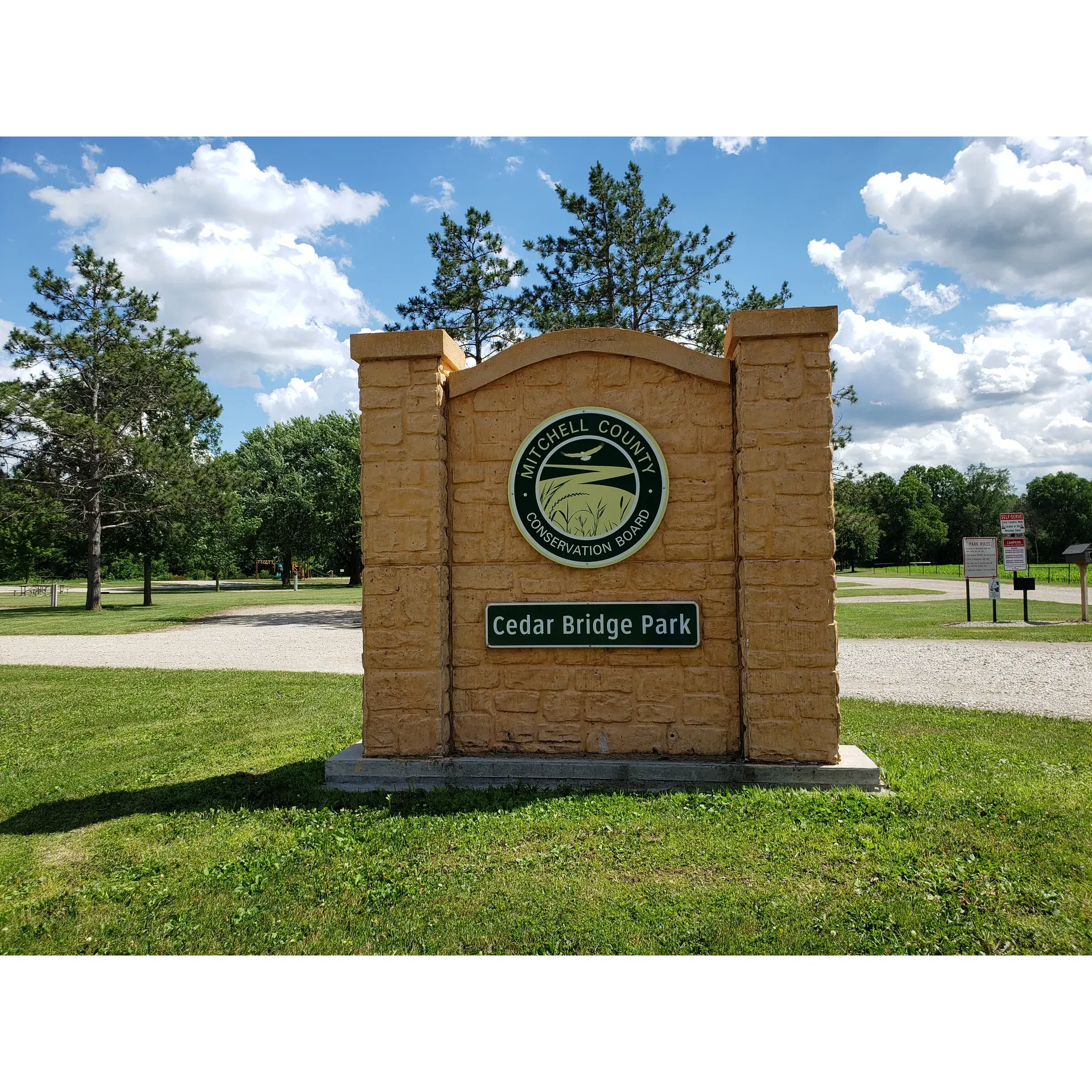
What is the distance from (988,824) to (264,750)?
5.70m

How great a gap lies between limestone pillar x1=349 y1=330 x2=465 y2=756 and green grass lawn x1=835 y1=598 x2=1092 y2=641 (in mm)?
12437

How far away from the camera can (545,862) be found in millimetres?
4258

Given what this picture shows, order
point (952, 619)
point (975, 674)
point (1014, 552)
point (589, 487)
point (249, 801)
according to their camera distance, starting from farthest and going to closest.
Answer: point (1014, 552), point (952, 619), point (975, 674), point (589, 487), point (249, 801)

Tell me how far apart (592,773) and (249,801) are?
8.00ft

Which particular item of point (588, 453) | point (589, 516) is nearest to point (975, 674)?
point (589, 516)

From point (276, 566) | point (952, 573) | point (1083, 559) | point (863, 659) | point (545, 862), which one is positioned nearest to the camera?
point (545, 862)

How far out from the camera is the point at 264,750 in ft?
23.1

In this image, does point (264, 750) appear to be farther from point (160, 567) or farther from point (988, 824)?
point (160, 567)

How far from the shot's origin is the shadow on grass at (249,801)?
17.2 feet

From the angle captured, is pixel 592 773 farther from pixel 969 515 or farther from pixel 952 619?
pixel 969 515

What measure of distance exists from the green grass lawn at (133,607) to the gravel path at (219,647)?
1487mm

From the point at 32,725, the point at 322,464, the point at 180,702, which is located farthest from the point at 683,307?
the point at 322,464

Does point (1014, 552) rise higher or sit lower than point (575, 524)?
lower

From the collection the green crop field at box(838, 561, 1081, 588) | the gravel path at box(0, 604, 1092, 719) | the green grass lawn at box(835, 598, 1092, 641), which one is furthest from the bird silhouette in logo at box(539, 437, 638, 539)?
the green crop field at box(838, 561, 1081, 588)
